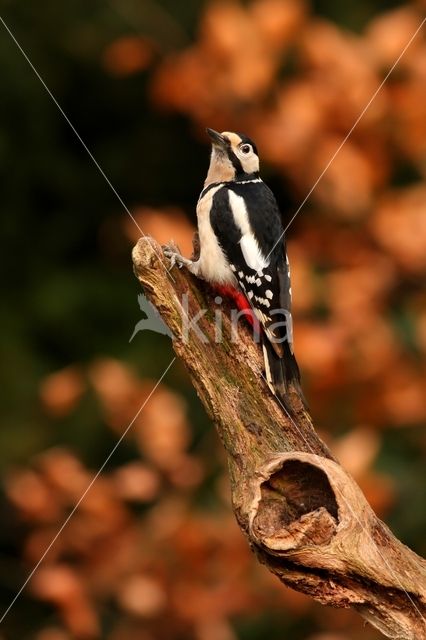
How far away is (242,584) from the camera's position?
15.8ft

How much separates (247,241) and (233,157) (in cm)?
50

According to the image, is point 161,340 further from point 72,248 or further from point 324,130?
point 324,130

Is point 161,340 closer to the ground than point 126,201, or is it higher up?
closer to the ground

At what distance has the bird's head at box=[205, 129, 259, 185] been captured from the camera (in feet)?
13.0

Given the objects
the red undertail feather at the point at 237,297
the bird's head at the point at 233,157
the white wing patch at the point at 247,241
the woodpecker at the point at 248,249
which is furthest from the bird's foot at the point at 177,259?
the bird's head at the point at 233,157

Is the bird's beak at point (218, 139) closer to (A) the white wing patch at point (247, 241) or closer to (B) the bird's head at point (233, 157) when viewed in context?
(B) the bird's head at point (233, 157)

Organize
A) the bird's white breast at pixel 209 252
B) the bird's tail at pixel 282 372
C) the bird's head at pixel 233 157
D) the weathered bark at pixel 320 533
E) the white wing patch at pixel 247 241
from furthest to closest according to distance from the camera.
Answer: the bird's head at pixel 233 157
the white wing patch at pixel 247 241
the bird's white breast at pixel 209 252
the bird's tail at pixel 282 372
the weathered bark at pixel 320 533

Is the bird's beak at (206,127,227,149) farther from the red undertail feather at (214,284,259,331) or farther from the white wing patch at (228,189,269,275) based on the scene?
the red undertail feather at (214,284,259,331)

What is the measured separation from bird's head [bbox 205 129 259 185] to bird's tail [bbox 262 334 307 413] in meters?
1.03

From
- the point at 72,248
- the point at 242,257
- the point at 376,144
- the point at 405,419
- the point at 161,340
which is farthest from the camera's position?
the point at 72,248

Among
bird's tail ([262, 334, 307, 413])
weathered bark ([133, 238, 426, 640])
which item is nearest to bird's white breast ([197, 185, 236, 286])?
bird's tail ([262, 334, 307, 413])

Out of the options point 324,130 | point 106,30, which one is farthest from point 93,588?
point 106,30

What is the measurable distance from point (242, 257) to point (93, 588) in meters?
1.96

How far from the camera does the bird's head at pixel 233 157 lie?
3957 millimetres
